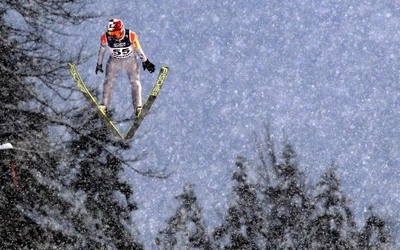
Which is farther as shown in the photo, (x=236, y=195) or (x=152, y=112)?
(x=236, y=195)

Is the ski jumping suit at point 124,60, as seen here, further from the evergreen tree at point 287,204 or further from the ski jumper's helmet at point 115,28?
the evergreen tree at point 287,204

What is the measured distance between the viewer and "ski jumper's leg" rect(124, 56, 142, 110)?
14.9 m

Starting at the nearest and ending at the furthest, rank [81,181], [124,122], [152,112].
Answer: [124,122], [81,181], [152,112]

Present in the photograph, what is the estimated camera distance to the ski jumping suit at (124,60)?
14281 millimetres

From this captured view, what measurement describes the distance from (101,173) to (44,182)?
1.55 meters

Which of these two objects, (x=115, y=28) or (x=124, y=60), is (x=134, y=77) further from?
(x=115, y=28)

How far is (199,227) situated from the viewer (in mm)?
20516

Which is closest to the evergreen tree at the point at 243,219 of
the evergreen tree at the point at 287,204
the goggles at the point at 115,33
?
the evergreen tree at the point at 287,204

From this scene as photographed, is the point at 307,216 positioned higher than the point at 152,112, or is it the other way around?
the point at 152,112

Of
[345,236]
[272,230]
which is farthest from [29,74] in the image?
[345,236]

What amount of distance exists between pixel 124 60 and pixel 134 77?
1.42ft

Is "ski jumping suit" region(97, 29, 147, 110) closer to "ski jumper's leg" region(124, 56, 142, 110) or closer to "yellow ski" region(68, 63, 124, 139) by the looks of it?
"ski jumper's leg" region(124, 56, 142, 110)

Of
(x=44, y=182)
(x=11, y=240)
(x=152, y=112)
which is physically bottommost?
(x=11, y=240)

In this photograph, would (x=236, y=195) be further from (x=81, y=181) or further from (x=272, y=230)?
(x=81, y=181)
